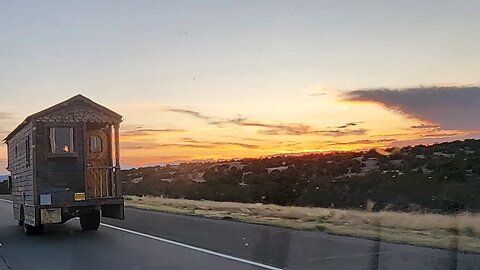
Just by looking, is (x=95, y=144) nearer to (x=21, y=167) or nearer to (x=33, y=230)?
(x=21, y=167)

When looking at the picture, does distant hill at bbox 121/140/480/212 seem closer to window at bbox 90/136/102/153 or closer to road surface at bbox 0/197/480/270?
window at bbox 90/136/102/153

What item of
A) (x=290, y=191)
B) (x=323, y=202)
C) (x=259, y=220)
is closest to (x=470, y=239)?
(x=259, y=220)

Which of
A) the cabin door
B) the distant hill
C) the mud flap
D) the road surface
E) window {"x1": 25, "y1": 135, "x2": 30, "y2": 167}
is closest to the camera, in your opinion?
the road surface

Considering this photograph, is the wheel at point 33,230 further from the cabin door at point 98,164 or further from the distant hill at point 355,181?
the distant hill at point 355,181

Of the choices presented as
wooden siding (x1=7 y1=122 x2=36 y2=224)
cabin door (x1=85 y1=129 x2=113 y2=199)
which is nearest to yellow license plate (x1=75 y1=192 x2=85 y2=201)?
cabin door (x1=85 y1=129 x2=113 y2=199)

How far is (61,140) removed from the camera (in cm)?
2159

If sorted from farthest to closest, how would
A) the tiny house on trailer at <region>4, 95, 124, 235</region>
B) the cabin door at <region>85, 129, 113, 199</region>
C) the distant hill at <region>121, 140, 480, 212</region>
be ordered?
1. the distant hill at <region>121, 140, 480, 212</region>
2. the cabin door at <region>85, 129, 113, 199</region>
3. the tiny house on trailer at <region>4, 95, 124, 235</region>

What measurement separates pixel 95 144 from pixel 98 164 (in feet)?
2.32

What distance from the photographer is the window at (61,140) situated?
21438 millimetres

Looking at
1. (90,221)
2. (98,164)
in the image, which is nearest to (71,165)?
(98,164)

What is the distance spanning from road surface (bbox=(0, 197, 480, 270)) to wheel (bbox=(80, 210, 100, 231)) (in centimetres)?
66

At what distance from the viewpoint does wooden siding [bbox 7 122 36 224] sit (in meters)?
21.5

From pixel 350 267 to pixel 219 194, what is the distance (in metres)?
40.7

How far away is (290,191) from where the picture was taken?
4756cm
